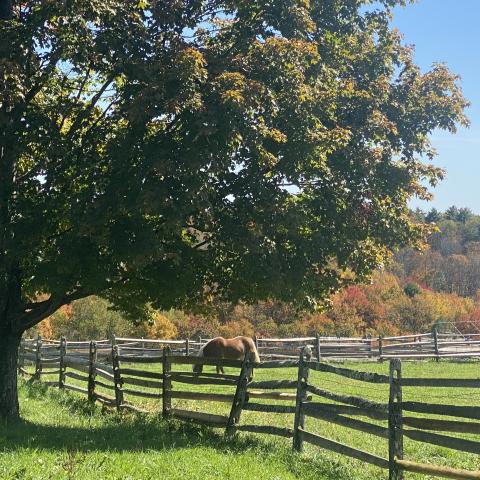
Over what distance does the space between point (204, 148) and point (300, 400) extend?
435cm

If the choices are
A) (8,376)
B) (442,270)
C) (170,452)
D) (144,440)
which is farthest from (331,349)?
(442,270)

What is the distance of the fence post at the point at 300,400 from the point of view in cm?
1036

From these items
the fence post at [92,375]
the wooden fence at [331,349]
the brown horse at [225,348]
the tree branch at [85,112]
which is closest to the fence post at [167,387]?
the fence post at [92,375]

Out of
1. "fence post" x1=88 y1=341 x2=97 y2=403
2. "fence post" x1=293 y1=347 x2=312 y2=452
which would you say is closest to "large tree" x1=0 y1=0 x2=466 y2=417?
"fence post" x1=293 y1=347 x2=312 y2=452

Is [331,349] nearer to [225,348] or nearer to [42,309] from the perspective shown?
[225,348]

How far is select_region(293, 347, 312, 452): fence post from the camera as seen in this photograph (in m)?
10.4

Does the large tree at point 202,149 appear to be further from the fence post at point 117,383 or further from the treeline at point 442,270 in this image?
the treeline at point 442,270

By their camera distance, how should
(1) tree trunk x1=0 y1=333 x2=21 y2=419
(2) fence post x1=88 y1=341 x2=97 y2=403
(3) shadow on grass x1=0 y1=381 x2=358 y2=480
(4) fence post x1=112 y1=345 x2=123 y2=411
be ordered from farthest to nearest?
(2) fence post x1=88 y1=341 x2=97 y2=403 → (4) fence post x1=112 y1=345 x2=123 y2=411 → (1) tree trunk x1=0 y1=333 x2=21 y2=419 → (3) shadow on grass x1=0 y1=381 x2=358 y2=480

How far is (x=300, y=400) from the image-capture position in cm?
1056

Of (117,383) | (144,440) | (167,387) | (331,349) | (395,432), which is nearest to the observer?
(395,432)

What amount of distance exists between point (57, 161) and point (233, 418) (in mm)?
5484

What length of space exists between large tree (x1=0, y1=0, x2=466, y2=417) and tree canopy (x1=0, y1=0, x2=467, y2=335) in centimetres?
3

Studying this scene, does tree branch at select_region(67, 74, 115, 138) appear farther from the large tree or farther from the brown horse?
the brown horse

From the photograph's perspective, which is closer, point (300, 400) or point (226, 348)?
point (300, 400)
